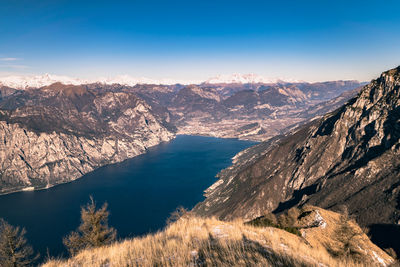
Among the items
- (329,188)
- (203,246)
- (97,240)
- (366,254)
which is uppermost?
(203,246)

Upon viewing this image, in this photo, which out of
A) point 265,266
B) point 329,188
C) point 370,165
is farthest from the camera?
point 329,188

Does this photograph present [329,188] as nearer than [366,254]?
No

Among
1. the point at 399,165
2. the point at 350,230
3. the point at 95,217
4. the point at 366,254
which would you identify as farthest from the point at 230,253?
the point at 399,165

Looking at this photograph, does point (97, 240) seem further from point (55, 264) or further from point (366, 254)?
point (366, 254)

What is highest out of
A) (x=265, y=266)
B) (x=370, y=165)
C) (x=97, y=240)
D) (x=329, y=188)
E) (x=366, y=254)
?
(x=265, y=266)

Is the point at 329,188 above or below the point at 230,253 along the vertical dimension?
below

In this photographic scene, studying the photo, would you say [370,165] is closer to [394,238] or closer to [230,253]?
[394,238]

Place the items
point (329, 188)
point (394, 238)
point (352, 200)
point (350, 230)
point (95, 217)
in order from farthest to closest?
point (329, 188) < point (352, 200) < point (394, 238) < point (95, 217) < point (350, 230)

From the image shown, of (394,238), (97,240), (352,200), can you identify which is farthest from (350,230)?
(352,200)

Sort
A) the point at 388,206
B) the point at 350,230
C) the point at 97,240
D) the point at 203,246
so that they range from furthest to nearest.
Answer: the point at 388,206
the point at 97,240
the point at 350,230
the point at 203,246
